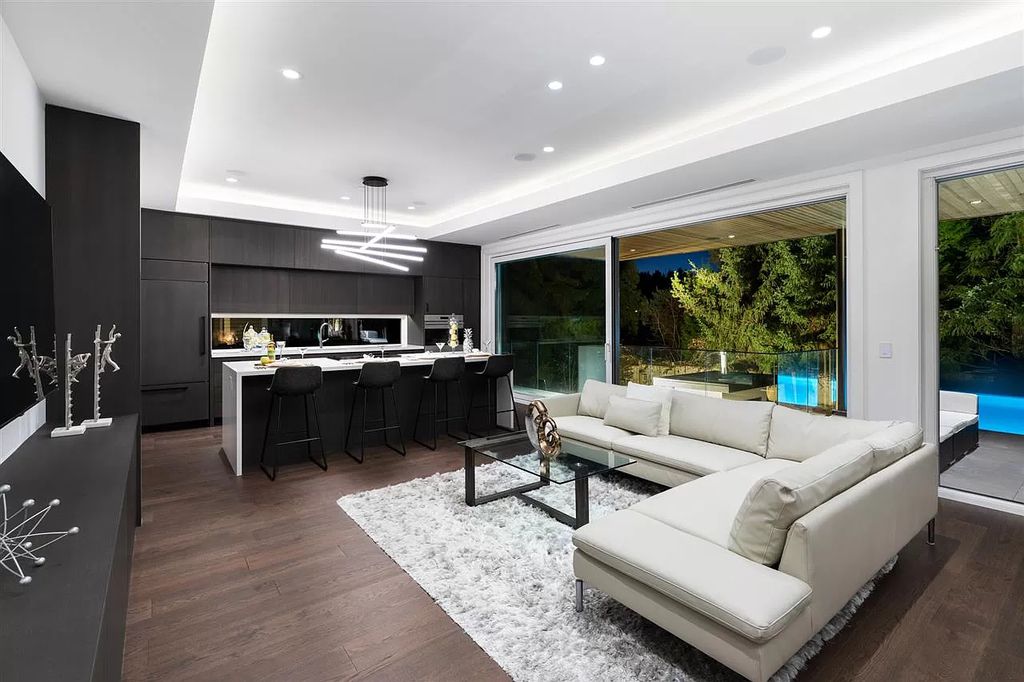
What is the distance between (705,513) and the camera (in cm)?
256

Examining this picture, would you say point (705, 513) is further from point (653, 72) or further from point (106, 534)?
point (653, 72)

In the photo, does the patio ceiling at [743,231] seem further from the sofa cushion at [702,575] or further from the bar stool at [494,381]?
the sofa cushion at [702,575]

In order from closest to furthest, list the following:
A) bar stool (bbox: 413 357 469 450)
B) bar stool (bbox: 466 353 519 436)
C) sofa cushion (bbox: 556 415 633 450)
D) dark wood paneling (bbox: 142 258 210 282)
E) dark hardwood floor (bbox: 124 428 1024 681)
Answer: dark hardwood floor (bbox: 124 428 1024 681) → sofa cushion (bbox: 556 415 633 450) → bar stool (bbox: 413 357 469 450) → bar stool (bbox: 466 353 519 436) → dark wood paneling (bbox: 142 258 210 282)

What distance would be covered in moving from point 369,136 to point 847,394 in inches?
176

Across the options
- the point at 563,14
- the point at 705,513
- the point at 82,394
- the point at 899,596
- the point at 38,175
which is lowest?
the point at 899,596

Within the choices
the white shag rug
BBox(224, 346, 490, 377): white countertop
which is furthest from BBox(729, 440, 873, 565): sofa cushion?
BBox(224, 346, 490, 377): white countertop

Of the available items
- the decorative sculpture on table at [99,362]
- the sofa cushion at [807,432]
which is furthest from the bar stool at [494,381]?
the decorative sculpture on table at [99,362]

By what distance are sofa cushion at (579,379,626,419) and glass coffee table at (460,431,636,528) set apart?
42.3 inches

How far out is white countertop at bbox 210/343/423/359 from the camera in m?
6.70

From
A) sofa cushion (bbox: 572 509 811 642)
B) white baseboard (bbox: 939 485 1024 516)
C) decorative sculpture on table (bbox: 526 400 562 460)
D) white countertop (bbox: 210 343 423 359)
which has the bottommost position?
white baseboard (bbox: 939 485 1024 516)

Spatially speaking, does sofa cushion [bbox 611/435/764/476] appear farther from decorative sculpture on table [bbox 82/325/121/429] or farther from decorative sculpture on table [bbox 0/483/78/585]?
decorative sculpture on table [bbox 82/325/121/429]

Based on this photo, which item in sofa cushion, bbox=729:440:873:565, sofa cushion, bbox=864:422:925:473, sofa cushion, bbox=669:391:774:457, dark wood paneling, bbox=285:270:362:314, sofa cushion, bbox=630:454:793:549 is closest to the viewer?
sofa cushion, bbox=729:440:873:565

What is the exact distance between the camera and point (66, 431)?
2.90 m

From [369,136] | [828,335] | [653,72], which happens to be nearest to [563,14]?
[653,72]
